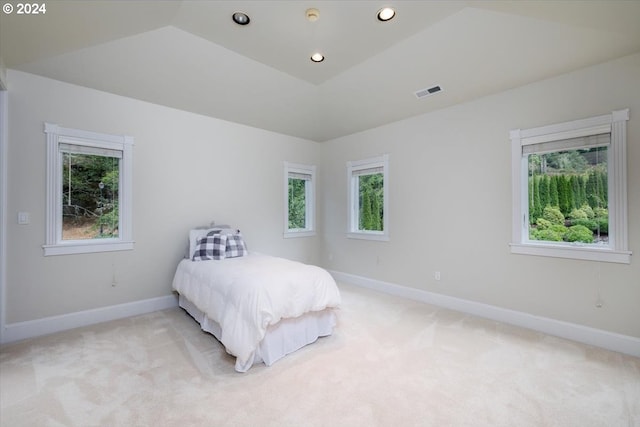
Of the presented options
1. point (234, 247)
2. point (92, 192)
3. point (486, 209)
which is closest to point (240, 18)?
point (234, 247)

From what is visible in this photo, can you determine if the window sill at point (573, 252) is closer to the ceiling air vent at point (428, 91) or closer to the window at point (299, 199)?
the ceiling air vent at point (428, 91)

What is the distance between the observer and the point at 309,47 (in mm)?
3123

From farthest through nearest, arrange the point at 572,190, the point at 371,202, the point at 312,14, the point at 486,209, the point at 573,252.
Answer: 1. the point at 371,202
2. the point at 486,209
3. the point at 572,190
4. the point at 573,252
5. the point at 312,14

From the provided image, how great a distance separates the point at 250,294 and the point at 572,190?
355 centimetres

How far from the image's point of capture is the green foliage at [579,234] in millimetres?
2906

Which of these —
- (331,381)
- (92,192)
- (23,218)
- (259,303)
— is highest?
(92,192)

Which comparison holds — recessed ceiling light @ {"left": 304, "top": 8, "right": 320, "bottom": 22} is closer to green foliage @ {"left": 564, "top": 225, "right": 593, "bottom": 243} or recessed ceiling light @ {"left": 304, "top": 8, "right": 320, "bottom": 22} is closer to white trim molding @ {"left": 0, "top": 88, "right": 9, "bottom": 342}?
white trim molding @ {"left": 0, "top": 88, "right": 9, "bottom": 342}

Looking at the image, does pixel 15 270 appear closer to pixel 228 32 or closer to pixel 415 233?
pixel 228 32

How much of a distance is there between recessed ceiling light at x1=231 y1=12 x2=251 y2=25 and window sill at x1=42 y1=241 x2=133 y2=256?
2914 mm

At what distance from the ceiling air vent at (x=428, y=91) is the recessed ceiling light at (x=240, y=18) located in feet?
7.46

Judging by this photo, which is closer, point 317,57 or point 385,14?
point 385,14

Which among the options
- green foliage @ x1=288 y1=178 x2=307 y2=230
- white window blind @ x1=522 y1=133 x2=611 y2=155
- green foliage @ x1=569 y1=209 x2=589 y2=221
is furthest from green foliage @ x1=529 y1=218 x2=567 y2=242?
green foliage @ x1=288 y1=178 x2=307 y2=230

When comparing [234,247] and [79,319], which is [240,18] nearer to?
[234,247]

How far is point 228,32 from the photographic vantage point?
287 centimetres
